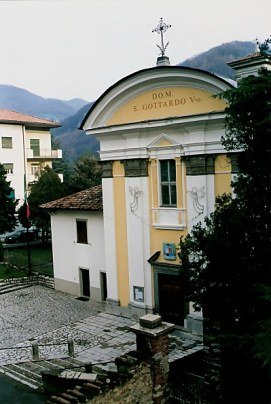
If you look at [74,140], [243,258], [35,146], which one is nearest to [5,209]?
[35,146]

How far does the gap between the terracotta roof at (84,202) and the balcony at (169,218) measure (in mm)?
3595

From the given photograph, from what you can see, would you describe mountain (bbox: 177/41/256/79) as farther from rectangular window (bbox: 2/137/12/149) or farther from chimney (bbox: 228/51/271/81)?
chimney (bbox: 228/51/271/81)

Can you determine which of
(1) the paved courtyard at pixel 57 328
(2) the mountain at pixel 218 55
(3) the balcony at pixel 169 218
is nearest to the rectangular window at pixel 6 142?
(1) the paved courtyard at pixel 57 328

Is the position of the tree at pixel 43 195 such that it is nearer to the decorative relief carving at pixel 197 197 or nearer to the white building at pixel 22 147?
the white building at pixel 22 147

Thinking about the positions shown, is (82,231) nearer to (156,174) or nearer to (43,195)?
(156,174)

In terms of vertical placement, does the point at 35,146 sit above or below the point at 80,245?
above

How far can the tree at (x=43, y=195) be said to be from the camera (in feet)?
97.8

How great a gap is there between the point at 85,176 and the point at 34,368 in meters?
25.6

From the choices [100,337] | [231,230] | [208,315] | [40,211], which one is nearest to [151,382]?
[208,315]

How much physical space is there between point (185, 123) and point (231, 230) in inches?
300

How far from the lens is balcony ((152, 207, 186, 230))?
1609cm

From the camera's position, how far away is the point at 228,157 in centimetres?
1455

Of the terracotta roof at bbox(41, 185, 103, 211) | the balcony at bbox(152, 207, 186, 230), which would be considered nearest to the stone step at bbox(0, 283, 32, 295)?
the terracotta roof at bbox(41, 185, 103, 211)

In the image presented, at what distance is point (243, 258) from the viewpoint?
8.17 meters
